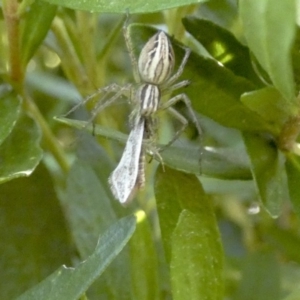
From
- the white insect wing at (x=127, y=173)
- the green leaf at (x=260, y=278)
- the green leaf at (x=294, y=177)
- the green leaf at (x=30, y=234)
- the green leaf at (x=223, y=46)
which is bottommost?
the green leaf at (x=260, y=278)

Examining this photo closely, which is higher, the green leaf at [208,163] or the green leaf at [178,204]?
the green leaf at [208,163]

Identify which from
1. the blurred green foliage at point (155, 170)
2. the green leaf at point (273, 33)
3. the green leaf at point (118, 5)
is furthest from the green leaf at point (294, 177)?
the green leaf at point (118, 5)

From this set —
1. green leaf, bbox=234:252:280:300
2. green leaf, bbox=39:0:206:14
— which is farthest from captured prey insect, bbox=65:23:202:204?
green leaf, bbox=234:252:280:300

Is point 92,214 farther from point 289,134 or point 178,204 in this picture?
point 289,134

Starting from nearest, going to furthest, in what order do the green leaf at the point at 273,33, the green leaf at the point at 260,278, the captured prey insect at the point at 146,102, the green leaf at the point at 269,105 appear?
the green leaf at the point at 273,33
the green leaf at the point at 269,105
the captured prey insect at the point at 146,102
the green leaf at the point at 260,278

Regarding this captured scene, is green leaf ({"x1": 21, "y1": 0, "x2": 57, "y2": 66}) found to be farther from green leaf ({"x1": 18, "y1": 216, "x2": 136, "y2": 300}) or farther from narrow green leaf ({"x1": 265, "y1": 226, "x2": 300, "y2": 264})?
narrow green leaf ({"x1": 265, "y1": 226, "x2": 300, "y2": 264})

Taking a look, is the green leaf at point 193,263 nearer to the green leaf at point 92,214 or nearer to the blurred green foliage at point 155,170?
the blurred green foliage at point 155,170
